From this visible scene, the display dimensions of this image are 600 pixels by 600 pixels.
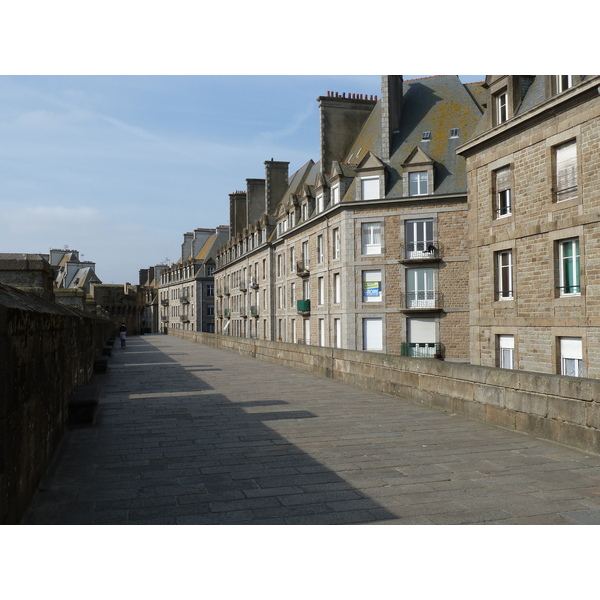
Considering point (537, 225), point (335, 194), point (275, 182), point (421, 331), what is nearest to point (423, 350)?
point (421, 331)

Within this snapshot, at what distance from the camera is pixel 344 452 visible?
265 inches

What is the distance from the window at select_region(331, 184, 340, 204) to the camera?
32.8 m

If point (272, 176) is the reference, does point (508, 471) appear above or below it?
below

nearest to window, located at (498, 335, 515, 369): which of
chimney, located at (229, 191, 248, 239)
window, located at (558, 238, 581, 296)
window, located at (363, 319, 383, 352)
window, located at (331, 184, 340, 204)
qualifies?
window, located at (558, 238, 581, 296)

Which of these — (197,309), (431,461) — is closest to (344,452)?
(431,461)

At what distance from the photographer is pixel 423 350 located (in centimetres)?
2978

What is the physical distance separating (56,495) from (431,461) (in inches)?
143

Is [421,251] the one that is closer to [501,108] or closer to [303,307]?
[303,307]

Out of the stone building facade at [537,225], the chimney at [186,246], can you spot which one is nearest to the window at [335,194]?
the stone building facade at [537,225]

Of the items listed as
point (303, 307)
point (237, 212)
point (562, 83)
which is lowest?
point (303, 307)

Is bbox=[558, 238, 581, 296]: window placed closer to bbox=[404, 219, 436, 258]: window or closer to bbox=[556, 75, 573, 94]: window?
bbox=[556, 75, 573, 94]: window

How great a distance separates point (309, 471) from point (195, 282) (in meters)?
73.1

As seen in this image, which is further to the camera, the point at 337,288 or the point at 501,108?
the point at 337,288
